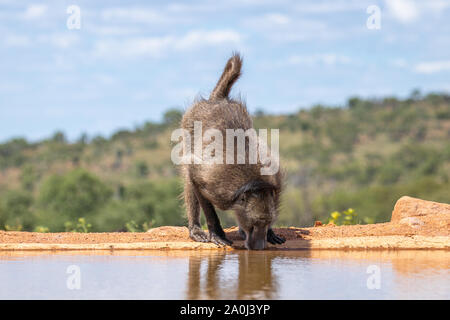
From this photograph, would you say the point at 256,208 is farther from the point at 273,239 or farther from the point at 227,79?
the point at 227,79

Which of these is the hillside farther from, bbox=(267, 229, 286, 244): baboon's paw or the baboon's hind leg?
the baboon's hind leg

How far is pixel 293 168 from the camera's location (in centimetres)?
4606

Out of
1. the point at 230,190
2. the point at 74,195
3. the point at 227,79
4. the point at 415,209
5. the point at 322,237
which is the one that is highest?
the point at 227,79

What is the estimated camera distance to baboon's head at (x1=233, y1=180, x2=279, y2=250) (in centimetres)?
798

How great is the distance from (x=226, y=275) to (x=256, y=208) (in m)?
1.82

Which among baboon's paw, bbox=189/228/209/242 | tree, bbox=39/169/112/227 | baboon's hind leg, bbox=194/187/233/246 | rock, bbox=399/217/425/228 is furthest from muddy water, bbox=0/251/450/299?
tree, bbox=39/169/112/227

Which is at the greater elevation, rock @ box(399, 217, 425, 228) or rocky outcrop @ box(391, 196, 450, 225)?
rocky outcrop @ box(391, 196, 450, 225)

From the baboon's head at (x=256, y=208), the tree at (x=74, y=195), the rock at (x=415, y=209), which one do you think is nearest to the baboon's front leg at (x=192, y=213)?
the baboon's head at (x=256, y=208)

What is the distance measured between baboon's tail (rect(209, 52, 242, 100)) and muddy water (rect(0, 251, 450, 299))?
257 centimetres

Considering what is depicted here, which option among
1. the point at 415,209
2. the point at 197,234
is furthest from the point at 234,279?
the point at 415,209

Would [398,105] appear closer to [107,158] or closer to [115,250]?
[107,158]

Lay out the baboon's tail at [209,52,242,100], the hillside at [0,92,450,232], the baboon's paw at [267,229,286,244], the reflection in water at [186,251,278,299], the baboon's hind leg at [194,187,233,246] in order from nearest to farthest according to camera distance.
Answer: the reflection in water at [186,251,278,299], the baboon's hind leg at [194,187,233,246], the baboon's paw at [267,229,286,244], the baboon's tail at [209,52,242,100], the hillside at [0,92,450,232]

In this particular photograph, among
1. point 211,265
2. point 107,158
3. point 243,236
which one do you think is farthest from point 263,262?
point 107,158
